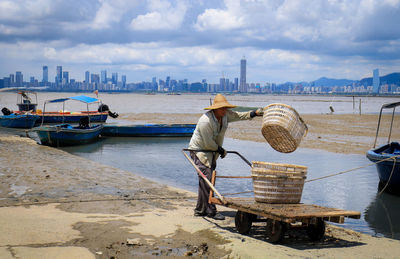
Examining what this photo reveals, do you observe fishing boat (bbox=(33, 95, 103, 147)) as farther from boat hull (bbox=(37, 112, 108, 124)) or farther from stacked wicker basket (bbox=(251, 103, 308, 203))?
stacked wicker basket (bbox=(251, 103, 308, 203))

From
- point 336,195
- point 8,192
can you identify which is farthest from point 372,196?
point 8,192

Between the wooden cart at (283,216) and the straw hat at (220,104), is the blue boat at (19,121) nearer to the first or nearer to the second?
the straw hat at (220,104)

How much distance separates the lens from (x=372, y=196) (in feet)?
33.8

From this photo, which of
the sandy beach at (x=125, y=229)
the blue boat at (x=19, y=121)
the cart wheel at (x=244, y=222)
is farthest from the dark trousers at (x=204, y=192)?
the blue boat at (x=19, y=121)

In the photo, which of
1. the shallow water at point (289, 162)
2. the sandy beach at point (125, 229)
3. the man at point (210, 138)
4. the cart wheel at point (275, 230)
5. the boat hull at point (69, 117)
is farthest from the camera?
the boat hull at point (69, 117)

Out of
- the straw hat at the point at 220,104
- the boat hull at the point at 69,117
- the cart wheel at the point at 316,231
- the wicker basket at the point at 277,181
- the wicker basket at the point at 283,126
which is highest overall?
the straw hat at the point at 220,104

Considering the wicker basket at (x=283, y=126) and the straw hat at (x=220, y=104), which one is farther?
the straw hat at (x=220, y=104)

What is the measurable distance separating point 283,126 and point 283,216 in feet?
4.73

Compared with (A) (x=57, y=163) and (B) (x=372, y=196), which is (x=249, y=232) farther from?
(A) (x=57, y=163)

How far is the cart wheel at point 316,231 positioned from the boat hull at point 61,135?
1415 cm

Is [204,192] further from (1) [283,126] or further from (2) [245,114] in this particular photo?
(1) [283,126]

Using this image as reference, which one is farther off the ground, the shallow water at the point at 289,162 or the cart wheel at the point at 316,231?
the cart wheel at the point at 316,231

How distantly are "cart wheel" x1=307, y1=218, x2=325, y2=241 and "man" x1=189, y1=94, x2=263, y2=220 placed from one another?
1444mm

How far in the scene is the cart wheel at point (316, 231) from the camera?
559cm
